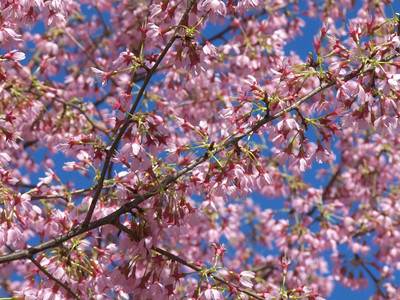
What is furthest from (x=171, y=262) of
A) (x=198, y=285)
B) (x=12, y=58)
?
(x=12, y=58)

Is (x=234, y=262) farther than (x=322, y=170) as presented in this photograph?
No

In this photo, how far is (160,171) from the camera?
3.57 meters

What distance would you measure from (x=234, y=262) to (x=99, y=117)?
344cm

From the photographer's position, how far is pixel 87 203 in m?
3.88

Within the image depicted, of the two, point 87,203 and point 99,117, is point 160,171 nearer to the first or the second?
point 87,203

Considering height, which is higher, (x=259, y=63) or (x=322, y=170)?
(x=322, y=170)

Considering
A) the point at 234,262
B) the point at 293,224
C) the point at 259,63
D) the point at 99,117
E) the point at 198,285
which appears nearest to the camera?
the point at 198,285

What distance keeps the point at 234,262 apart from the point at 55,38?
4722mm

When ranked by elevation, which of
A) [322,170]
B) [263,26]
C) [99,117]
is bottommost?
[99,117]

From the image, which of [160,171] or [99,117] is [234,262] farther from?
[160,171]

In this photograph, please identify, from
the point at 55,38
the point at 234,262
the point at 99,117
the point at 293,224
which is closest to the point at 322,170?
the point at 234,262

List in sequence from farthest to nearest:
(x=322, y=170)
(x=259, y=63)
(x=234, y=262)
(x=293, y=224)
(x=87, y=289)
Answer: (x=322, y=170)
(x=234, y=262)
(x=293, y=224)
(x=259, y=63)
(x=87, y=289)

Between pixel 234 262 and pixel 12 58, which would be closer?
pixel 12 58

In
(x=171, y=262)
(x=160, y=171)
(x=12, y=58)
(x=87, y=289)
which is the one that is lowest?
(x=87, y=289)
